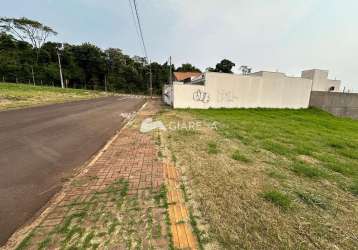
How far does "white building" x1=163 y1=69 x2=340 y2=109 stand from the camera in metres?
16.4

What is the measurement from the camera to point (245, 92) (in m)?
18.0

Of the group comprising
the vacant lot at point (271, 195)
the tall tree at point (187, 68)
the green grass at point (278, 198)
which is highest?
the tall tree at point (187, 68)

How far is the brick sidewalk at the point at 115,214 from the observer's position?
196 cm

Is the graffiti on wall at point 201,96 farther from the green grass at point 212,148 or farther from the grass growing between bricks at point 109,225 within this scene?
the grass growing between bricks at point 109,225

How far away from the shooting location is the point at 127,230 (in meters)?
2.11

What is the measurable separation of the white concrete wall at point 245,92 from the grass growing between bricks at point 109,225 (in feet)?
45.3

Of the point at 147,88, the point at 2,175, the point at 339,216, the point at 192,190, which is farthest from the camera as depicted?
the point at 147,88

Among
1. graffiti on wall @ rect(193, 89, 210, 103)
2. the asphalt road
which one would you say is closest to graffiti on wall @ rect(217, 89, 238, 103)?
graffiti on wall @ rect(193, 89, 210, 103)

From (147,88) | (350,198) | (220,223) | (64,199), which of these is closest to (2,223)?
(64,199)

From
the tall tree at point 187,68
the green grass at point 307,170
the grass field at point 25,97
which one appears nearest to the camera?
the green grass at point 307,170

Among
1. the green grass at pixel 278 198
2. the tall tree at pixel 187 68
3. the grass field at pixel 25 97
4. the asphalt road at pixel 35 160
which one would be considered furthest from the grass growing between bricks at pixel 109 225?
the tall tree at pixel 187 68

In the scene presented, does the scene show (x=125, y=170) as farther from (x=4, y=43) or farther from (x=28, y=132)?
(x=4, y=43)

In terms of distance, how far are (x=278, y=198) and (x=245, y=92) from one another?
1661 cm

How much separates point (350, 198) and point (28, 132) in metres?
8.98
